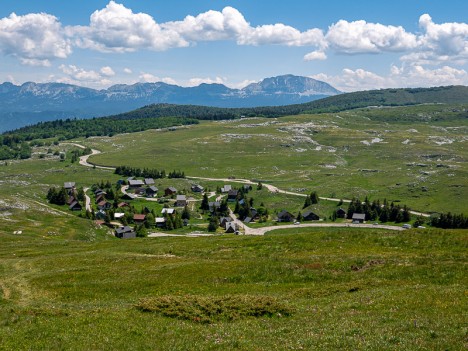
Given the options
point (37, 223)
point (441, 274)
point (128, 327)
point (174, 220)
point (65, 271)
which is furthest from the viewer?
point (174, 220)

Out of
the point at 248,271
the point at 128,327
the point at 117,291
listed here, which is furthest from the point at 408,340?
the point at 117,291

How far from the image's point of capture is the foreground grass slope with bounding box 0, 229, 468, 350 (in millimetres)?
23906

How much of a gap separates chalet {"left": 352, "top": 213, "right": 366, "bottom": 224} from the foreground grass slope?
96.3m

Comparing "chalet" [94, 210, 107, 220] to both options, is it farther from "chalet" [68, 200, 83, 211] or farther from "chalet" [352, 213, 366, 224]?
"chalet" [352, 213, 366, 224]

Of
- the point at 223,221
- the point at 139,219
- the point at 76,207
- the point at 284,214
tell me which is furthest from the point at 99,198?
the point at 284,214

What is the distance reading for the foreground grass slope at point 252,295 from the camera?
78.4 ft

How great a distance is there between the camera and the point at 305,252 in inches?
2131

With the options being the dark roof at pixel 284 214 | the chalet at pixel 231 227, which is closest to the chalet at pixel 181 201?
the chalet at pixel 231 227

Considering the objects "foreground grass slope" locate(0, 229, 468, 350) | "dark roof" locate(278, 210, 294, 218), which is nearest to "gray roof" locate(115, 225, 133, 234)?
"dark roof" locate(278, 210, 294, 218)

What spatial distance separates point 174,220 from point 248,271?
357 ft

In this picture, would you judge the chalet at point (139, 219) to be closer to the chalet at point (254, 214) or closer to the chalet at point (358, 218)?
the chalet at point (254, 214)

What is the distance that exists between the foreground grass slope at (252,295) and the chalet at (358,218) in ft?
316

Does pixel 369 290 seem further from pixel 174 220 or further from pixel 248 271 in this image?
pixel 174 220

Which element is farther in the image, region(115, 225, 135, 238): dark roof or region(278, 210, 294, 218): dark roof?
region(278, 210, 294, 218): dark roof
